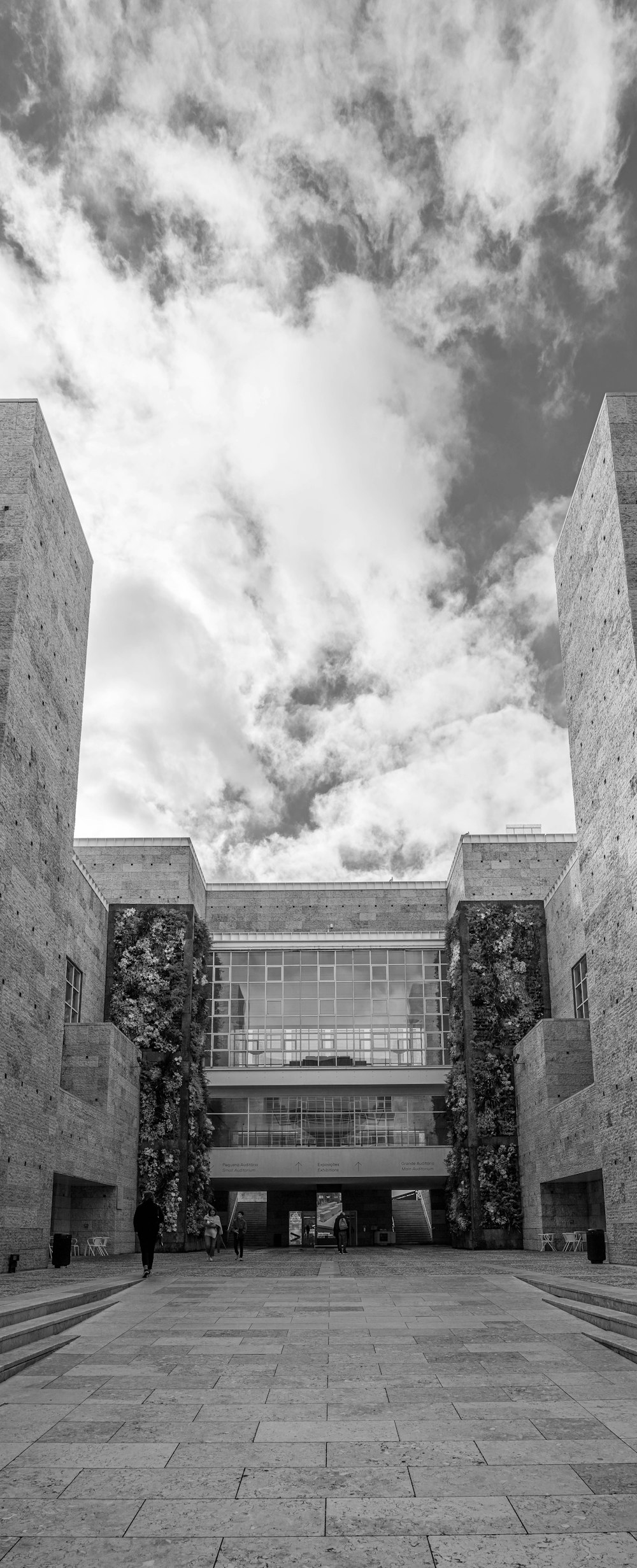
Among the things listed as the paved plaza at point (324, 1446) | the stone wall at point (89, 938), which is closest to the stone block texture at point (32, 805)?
the paved plaza at point (324, 1446)

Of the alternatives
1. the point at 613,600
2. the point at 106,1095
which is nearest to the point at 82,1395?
the point at 613,600

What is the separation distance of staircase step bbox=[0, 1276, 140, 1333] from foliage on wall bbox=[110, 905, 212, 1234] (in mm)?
24207

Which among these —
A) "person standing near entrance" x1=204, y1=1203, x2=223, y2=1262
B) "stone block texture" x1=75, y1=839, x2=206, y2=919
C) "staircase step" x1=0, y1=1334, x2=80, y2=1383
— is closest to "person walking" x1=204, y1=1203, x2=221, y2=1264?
"person standing near entrance" x1=204, y1=1203, x2=223, y2=1262

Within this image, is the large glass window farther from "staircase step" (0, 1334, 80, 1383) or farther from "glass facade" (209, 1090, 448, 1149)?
"staircase step" (0, 1334, 80, 1383)

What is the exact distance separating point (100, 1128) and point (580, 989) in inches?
644

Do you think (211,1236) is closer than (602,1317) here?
No

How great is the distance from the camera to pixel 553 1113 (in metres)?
35.0

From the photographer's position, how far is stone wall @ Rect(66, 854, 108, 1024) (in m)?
39.4

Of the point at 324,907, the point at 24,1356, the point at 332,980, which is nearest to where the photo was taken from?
the point at 24,1356

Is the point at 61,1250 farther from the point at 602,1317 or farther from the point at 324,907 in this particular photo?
the point at 324,907

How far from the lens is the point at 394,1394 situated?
969cm

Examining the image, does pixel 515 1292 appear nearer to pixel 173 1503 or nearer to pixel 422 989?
pixel 173 1503

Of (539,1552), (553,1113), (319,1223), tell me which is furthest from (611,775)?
(319,1223)

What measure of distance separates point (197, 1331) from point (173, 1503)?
6.60 m
